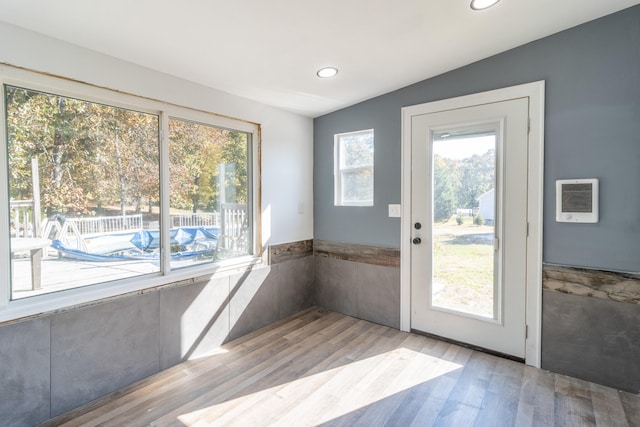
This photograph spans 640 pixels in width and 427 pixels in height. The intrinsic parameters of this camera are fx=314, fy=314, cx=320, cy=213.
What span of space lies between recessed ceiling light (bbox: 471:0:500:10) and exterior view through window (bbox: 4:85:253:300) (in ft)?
7.00

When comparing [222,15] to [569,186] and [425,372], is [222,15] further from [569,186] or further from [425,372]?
[425,372]

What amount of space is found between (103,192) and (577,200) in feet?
11.0

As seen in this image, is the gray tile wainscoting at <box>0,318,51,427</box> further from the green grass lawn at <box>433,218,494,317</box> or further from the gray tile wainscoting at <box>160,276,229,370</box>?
the green grass lawn at <box>433,218,494,317</box>

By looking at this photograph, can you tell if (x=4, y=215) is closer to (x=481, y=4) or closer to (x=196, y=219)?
(x=196, y=219)

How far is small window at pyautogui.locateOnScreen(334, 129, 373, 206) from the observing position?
337 centimetres

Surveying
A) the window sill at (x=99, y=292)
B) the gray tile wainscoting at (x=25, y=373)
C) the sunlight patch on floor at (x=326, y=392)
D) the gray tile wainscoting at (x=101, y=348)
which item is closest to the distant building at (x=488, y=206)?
the sunlight patch on floor at (x=326, y=392)

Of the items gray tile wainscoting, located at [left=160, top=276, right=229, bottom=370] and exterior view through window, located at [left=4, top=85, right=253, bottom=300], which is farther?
gray tile wainscoting, located at [left=160, top=276, right=229, bottom=370]

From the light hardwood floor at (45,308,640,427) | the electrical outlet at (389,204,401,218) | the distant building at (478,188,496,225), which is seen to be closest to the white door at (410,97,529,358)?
the distant building at (478,188,496,225)

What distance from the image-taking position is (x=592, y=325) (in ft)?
7.38

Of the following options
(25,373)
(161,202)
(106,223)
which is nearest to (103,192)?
(106,223)

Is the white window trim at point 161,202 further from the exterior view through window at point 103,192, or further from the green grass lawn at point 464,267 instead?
the green grass lawn at point 464,267

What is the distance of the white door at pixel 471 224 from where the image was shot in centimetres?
251

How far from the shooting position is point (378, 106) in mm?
3225

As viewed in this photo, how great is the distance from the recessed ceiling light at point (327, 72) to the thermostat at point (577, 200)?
191cm
